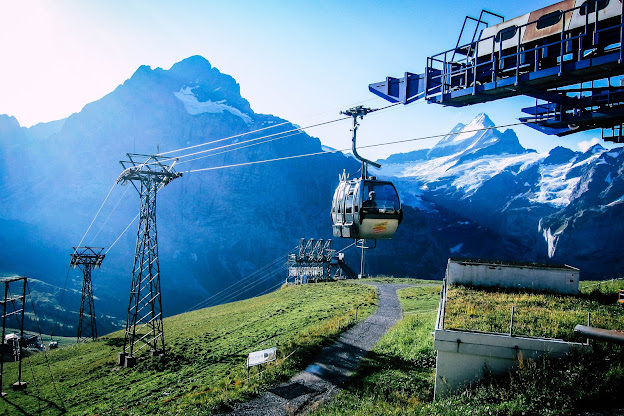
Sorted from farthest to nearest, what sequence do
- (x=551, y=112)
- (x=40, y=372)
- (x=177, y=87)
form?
(x=177, y=87), (x=40, y=372), (x=551, y=112)

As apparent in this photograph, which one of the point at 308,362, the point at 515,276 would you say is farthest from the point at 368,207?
the point at 515,276

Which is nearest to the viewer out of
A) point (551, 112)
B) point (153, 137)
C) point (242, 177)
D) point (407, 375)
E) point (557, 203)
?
point (551, 112)

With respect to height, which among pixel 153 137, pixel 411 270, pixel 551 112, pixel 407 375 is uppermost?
pixel 153 137

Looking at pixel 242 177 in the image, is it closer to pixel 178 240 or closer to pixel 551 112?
pixel 178 240

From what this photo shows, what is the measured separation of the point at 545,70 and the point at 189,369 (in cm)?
2283

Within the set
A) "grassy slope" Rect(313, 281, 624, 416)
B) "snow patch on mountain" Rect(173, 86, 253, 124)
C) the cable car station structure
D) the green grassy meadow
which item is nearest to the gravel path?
the green grassy meadow

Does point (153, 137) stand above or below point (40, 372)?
above

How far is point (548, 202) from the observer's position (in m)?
152

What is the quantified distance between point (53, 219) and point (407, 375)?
174 metres

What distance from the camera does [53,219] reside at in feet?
500

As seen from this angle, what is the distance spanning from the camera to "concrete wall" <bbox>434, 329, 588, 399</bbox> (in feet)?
39.4

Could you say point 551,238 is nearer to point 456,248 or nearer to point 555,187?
point 555,187

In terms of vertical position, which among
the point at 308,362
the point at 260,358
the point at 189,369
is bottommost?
the point at 189,369

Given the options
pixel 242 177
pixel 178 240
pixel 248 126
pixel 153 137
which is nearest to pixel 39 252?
pixel 178 240
